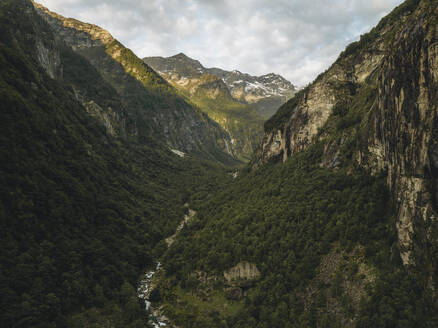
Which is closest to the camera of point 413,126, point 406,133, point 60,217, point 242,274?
point 413,126

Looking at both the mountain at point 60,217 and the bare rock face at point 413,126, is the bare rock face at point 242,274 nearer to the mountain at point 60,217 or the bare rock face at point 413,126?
the mountain at point 60,217

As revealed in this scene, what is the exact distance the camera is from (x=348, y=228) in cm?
5759

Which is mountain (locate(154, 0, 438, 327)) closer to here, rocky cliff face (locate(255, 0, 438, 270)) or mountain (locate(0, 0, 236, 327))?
rocky cliff face (locate(255, 0, 438, 270))

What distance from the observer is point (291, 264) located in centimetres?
6275

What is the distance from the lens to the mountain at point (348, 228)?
42062 millimetres

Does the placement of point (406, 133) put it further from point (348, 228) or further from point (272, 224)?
point (272, 224)

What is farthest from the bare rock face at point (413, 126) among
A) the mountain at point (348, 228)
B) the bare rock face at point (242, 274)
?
the bare rock face at point (242, 274)

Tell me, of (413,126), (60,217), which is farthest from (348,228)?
(60,217)

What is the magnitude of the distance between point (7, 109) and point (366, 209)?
98.0 meters

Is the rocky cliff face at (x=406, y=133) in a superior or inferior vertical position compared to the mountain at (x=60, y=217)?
superior

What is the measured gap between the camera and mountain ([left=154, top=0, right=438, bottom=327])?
1656 inches

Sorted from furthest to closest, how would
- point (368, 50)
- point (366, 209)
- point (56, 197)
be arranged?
point (368, 50), point (56, 197), point (366, 209)

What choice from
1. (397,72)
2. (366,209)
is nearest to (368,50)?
(397,72)

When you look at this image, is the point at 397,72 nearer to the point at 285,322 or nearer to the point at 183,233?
the point at 285,322
